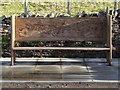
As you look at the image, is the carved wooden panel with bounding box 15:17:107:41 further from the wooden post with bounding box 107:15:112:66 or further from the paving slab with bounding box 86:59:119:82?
the paving slab with bounding box 86:59:119:82

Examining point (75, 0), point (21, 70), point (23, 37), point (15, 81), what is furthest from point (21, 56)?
point (75, 0)

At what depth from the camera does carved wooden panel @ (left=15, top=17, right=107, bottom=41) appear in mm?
8055

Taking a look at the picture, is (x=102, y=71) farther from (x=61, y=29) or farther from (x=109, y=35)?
(x=61, y=29)

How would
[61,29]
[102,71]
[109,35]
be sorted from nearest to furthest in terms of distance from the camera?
1. [102,71]
2. [109,35]
3. [61,29]

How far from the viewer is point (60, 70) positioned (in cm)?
744

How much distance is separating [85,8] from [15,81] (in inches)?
320

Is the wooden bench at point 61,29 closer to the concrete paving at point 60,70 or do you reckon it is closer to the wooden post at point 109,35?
the wooden post at point 109,35

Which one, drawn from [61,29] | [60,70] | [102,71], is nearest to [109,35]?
[102,71]

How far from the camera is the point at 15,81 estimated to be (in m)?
6.54

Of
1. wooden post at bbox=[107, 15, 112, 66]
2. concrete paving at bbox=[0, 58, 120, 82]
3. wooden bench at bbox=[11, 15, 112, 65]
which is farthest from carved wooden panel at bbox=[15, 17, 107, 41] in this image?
concrete paving at bbox=[0, 58, 120, 82]

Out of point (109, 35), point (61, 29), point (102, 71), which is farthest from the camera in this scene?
point (61, 29)

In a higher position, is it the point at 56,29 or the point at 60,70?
the point at 56,29

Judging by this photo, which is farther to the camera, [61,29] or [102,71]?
[61,29]

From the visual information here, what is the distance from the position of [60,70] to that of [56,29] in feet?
3.33
